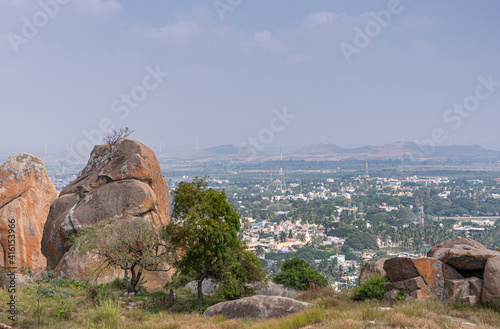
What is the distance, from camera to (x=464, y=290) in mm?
10758

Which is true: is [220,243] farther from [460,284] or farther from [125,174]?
[125,174]

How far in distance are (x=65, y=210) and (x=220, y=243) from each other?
36.9ft

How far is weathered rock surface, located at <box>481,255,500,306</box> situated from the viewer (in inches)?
398

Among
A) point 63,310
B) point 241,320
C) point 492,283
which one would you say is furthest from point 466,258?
point 63,310

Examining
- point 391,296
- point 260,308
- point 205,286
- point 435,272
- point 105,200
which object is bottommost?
point 205,286

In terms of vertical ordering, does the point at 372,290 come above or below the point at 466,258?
below

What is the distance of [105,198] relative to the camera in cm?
1984

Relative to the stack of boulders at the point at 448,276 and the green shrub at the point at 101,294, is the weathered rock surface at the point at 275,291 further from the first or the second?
the stack of boulders at the point at 448,276

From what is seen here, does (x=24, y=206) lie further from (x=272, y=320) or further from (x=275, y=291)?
(x=272, y=320)

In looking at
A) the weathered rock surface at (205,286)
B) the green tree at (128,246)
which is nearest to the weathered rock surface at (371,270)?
the weathered rock surface at (205,286)

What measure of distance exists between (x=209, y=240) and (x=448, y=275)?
7909 mm

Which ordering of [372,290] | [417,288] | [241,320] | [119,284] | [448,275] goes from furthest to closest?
1. [119,284]
2. [372,290]
3. [448,275]
4. [417,288]
5. [241,320]

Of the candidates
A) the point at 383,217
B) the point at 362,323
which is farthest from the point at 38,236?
the point at 383,217

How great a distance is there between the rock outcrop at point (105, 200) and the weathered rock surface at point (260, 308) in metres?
8.37
